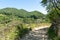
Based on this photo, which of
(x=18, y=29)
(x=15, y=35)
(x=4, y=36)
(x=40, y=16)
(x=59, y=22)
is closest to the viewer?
(x=4, y=36)

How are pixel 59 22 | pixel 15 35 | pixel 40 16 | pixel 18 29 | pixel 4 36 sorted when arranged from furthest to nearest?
pixel 40 16 < pixel 59 22 < pixel 18 29 < pixel 15 35 < pixel 4 36

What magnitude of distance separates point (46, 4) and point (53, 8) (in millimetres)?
771

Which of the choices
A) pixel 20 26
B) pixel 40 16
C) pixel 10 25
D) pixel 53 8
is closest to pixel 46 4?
pixel 53 8

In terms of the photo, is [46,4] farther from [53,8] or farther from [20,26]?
[20,26]

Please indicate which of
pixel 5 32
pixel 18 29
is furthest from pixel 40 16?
pixel 5 32

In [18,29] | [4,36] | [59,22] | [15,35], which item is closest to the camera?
[4,36]

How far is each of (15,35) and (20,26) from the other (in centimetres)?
251

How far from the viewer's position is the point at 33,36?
1852cm

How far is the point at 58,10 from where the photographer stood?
18.5m

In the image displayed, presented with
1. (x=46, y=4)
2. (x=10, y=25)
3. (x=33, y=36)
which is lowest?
(x=33, y=36)

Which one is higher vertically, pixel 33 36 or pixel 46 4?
pixel 46 4

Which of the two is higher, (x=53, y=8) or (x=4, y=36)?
(x=53, y=8)

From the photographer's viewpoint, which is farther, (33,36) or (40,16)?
(40,16)

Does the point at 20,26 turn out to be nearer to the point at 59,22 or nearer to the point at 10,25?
the point at 10,25
